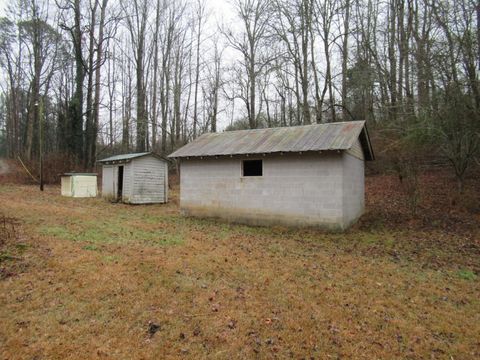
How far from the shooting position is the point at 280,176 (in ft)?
36.2

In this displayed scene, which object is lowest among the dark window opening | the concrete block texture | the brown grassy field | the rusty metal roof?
the brown grassy field

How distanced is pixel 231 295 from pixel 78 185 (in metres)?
16.1

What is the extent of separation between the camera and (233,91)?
27500mm

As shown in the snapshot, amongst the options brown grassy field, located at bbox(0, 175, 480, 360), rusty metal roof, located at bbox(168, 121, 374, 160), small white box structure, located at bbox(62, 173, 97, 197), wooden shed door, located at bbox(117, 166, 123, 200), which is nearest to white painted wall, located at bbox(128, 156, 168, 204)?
wooden shed door, located at bbox(117, 166, 123, 200)

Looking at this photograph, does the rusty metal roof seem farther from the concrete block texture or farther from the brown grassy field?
the brown grassy field

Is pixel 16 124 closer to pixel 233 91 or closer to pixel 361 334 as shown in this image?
pixel 233 91

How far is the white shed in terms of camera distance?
16.1 metres

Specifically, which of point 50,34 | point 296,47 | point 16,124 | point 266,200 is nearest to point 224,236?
point 266,200

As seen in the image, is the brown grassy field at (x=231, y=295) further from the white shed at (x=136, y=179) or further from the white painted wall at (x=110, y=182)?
A: the white painted wall at (x=110, y=182)

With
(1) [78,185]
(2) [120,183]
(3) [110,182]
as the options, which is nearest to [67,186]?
(1) [78,185]

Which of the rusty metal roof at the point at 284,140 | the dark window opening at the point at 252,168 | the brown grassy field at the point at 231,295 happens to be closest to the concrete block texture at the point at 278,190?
the rusty metal roof at the point at 284,140

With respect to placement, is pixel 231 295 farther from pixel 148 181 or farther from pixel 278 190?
pixel 148 181

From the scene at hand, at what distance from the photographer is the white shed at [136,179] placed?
16.1 m

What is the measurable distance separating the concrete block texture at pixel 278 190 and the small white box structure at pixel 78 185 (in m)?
8.57
